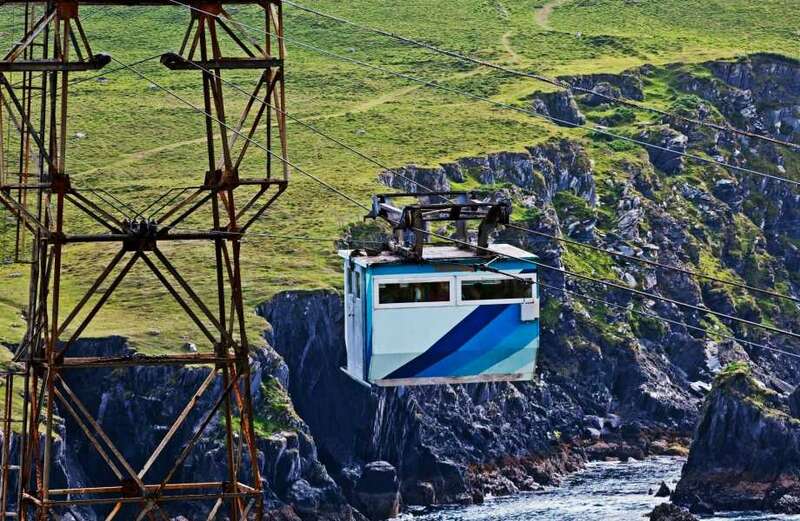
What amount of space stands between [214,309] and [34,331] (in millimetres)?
102329

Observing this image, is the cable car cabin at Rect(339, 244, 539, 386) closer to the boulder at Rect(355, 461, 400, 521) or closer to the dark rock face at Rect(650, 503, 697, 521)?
the dark rock face at Rect(650, 503, 697, 521)

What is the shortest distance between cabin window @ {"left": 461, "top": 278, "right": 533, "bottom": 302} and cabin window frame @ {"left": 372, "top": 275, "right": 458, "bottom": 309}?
0.32 meters

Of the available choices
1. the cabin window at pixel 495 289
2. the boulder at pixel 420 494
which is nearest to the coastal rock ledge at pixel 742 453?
the boulder at pixel 420 494

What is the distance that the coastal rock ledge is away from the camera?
190750 millimetres

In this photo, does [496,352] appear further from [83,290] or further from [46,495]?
[83,290]

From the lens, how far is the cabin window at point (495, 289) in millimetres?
82688

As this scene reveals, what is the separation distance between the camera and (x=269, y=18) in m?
82.6

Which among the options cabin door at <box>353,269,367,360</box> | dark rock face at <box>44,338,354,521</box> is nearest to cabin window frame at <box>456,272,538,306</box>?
cabin door at <box>353,269,367,360</box>

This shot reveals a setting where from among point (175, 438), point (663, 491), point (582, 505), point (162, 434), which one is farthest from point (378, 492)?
point (663, 491)

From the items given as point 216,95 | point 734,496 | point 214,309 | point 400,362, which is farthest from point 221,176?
point 734,496

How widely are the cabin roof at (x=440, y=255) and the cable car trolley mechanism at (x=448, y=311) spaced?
0.19 feet

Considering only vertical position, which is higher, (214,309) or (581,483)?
(214,309)

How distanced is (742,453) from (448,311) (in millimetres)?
113332

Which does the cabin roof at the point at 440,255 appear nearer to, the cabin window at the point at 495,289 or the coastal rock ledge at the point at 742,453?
the cabin window at the point at 495,289
